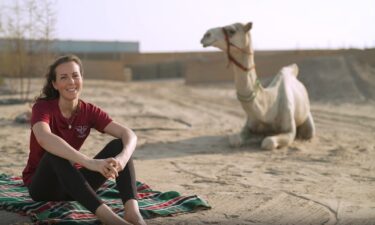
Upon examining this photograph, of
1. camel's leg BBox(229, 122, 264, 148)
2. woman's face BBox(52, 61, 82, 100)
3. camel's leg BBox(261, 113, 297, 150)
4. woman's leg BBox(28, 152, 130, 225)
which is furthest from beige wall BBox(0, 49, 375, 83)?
woman's leg BBox(28, 152, 130, 225)

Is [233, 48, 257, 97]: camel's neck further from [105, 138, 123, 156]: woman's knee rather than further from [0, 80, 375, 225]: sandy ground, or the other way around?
[105, 138, 123, 156]: woman's knee

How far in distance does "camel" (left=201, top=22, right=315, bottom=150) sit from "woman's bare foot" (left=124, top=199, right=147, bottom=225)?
4.17 m

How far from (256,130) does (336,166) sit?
5.97 ft

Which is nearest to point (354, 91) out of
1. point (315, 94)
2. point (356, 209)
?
point (315, 94)

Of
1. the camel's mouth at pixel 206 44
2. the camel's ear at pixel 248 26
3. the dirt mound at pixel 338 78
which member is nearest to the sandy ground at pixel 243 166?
the camel's mouth at pixel 206 44

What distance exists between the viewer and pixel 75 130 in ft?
13.4

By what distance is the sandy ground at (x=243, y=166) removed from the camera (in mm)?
4262

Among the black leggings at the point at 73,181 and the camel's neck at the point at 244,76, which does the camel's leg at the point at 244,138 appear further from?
the black leggings at the point at 73,181

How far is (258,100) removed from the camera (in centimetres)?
776

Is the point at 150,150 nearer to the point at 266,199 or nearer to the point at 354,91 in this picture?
the point at 266,199

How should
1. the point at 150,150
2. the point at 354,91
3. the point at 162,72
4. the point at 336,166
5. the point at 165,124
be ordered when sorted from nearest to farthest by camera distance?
the point at 336,166 < the point at 150,150 < the point at 165,124 < the point at 354,91 < the point at 162,72

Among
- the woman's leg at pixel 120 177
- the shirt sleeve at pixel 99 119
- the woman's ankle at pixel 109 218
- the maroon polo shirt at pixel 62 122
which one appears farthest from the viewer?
the shirt sleeve at pixel 99 119

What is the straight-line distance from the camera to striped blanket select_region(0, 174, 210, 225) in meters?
3.79

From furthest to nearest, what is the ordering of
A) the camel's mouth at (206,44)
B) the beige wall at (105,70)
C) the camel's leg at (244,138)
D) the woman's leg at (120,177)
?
the beige wall at (105,70) < the camel's leg at (244,138) < the camel's mouth at (206,44) < the woman's leg at (120,177)
